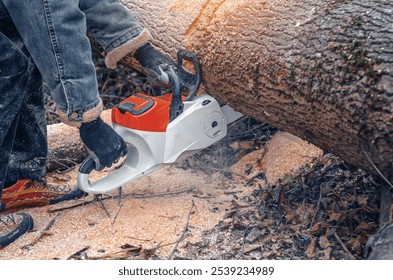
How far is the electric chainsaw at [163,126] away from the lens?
2.92 m

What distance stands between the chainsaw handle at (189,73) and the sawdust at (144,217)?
539 mm

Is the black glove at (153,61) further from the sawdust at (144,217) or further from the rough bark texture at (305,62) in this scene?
the sawdust at (144,217)

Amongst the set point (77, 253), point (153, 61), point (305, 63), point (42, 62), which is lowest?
point (77, 253)

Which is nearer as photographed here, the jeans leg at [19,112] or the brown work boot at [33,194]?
the jeans leg at [19,112]

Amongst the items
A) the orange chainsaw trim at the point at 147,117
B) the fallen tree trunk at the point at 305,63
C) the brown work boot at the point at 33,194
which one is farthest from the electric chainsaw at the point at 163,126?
the brown work boot at the point at 33,194

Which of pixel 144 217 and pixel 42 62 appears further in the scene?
pixel 144 217

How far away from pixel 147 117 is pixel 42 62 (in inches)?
21.5

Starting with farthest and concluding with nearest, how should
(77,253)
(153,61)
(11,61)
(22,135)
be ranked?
1. (22,135)
2. (153,61)
3. (11,61)
4. (77,253)

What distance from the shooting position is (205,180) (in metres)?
3.33

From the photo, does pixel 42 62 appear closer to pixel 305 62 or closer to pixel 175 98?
pixel 175 98

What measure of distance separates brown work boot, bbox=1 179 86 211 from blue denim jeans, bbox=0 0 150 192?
0.08 meters

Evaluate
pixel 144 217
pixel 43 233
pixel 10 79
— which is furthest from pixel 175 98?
pixel 43 233

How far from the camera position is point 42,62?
2.65 m
